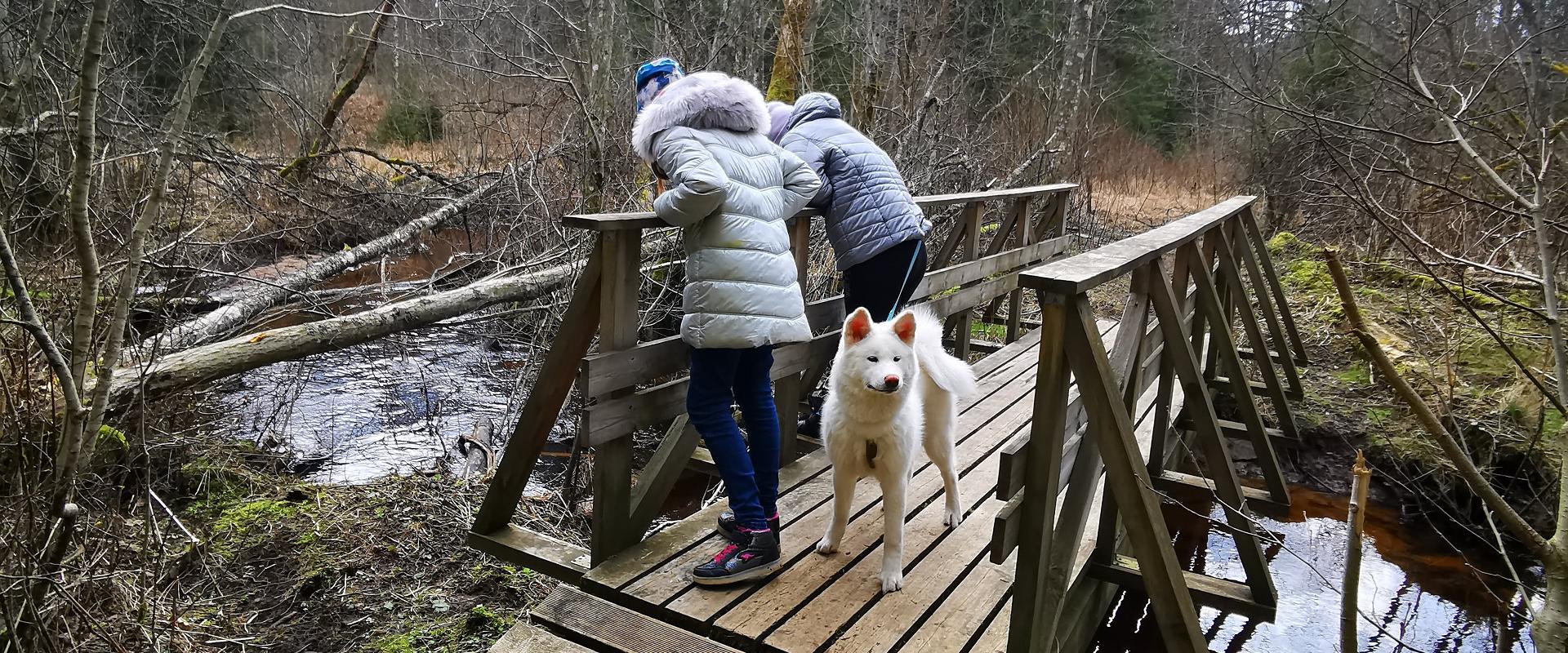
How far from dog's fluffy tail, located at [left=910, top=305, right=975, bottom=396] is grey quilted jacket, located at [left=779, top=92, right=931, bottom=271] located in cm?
78

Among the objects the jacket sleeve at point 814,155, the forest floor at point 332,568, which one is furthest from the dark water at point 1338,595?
the forest floor at point 332,568

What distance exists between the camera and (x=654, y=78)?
11.3 ft

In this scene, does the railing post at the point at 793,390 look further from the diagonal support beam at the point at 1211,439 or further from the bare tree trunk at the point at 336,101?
the bare tree trunk at the point at 336,101

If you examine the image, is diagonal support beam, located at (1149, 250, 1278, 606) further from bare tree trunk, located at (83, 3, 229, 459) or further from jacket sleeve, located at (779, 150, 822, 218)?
bare tree trunk, located at (83, 3, 229, 459)

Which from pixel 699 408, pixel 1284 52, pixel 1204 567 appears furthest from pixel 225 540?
pixel 1284 52

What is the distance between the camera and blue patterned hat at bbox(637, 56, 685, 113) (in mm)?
3420

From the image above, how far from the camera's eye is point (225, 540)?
4.70 metres

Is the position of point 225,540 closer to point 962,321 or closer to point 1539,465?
point 962,321

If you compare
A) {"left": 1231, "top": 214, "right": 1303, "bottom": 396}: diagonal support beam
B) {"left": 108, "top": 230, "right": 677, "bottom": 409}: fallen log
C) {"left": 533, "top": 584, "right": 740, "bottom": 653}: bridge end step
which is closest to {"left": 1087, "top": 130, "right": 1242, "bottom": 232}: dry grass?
{"left": 1231, "top": 214, "right": 1303, "bottom": 396}: diagonal support beam

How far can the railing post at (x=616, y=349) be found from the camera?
3.36 m

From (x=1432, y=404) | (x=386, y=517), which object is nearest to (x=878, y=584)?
(x=386, y=517)

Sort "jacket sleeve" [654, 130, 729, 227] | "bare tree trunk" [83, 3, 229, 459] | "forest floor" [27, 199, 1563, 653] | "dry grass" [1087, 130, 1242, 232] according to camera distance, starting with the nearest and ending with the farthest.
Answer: "bare tree trunk" [83, 3, 229, 459]
"jacket sleeve" [654, 130, 729, 227]
"forest floor" [27, 199, 1563, 653]
"dry grass" [1087, 130, 1242, 232]

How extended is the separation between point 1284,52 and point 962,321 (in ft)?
40.6

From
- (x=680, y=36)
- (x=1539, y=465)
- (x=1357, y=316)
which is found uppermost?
(x=680, y=36)
